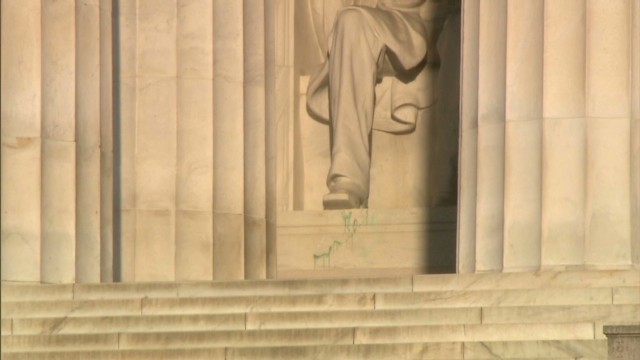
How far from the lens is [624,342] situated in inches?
866

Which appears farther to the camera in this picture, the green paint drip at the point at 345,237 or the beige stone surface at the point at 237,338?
the green paint drip at the point at 345,237

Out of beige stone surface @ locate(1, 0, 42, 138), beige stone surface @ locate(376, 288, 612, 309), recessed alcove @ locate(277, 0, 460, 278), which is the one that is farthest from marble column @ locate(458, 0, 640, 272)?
beige stone surface @ locate(1, 0, 42, 138)

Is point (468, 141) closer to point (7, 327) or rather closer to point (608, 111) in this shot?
point (608, 111)

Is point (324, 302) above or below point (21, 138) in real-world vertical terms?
below

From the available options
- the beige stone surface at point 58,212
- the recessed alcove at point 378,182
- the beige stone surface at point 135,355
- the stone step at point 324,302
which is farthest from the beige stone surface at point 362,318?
the recessed alcove at point 378,182

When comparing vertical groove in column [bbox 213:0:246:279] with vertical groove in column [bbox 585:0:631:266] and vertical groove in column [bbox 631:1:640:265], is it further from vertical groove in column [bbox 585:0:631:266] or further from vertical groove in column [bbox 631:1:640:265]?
vertical groove in column [bbox 631:1:640:265]

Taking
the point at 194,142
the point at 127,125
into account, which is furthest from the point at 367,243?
the point at 127,125

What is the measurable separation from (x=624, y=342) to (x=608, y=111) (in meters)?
4.46

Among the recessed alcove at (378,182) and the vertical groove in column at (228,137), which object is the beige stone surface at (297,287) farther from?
the recessed alcove at (378,182)

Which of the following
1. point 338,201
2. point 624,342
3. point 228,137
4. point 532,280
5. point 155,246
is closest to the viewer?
point 624,342

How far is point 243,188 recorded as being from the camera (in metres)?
29.3

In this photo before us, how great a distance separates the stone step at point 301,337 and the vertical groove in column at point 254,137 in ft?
15.0

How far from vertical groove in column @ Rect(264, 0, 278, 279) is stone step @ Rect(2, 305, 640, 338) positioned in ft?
14.6

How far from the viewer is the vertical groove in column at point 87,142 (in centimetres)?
2791
